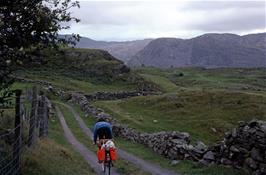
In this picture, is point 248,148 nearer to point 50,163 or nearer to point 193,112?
point 50,163

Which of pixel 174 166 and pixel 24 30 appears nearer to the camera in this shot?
pixel 24 30

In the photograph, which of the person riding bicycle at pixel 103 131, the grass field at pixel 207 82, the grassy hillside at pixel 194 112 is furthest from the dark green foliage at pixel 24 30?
the grass field at pixel 207 82

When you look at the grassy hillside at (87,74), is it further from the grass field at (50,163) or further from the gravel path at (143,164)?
the grass field at (50,163)

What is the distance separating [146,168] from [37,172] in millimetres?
8676

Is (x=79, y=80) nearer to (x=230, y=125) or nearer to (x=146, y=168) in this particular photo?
(x=230, y=125)

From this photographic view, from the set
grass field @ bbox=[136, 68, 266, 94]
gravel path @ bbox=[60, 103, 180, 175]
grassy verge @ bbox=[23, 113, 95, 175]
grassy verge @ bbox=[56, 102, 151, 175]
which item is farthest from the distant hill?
grassy verge @ bbox=[23, 113, 95, 175]

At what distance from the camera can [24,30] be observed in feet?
47.2

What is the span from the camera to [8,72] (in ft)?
44.3

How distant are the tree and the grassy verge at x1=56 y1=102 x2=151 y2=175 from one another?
8352mm

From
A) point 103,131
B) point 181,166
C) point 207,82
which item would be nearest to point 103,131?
point 103,131

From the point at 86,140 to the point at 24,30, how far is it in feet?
67.2

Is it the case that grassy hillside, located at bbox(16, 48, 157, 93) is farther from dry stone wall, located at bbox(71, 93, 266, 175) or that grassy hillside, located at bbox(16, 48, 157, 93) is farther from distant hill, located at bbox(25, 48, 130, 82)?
dry stone wall, located at bbox(71, 93, 266, 175)

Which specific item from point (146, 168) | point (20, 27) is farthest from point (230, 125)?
point (20, 27)

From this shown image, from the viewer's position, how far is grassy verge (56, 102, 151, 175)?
22.1 m
